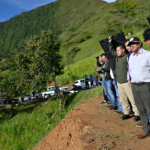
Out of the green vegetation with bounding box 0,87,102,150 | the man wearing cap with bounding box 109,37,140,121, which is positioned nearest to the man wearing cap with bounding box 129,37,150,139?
the man wearing cap with bounding box 109,37,140,121

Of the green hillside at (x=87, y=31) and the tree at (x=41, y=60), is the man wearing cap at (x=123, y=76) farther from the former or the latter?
the green hillside at (x=87, y=31)

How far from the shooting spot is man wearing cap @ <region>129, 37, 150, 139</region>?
278 centimetres

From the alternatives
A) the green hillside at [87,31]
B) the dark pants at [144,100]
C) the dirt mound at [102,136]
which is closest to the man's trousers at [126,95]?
the dirt mound at [102,136]

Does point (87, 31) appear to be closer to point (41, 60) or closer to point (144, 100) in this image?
point (41, 60)

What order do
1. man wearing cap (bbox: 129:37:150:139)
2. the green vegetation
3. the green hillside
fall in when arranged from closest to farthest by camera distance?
1. man wearing cap (bbox: 129:37:150:139)
2. the green vegetation
3. the green hillside

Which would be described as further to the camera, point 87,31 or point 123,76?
point 87,31

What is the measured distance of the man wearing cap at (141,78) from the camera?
9.13 ft

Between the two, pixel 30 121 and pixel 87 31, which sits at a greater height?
pixel 87 31

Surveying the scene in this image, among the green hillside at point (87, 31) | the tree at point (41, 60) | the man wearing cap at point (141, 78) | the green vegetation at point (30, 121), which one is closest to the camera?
the man wearing cap at point (141, 78)

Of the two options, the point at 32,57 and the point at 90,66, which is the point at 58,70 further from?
the point at 90,66

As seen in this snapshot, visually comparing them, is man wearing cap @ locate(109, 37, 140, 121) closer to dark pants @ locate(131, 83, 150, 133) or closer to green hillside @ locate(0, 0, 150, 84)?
dark pants @ locate(131, 83, 150, 133)

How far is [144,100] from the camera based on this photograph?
2844mm

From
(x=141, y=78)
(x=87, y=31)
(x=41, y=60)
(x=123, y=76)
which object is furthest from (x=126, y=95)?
(x=87, y=31)

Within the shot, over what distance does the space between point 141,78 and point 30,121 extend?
13862 millimetres
